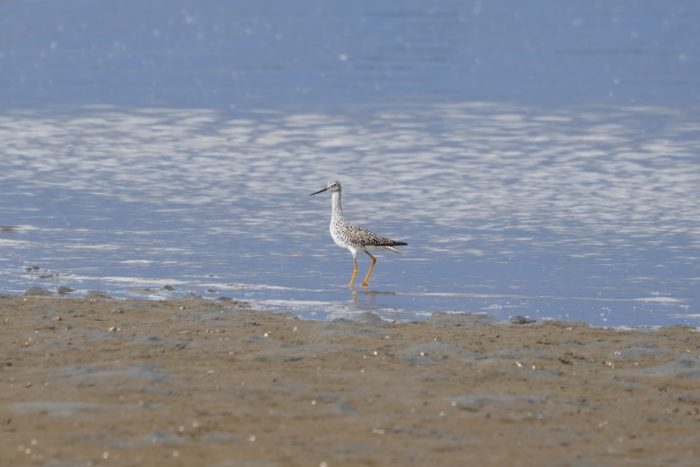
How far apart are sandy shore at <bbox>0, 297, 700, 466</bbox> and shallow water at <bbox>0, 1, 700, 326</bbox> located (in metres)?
1.80

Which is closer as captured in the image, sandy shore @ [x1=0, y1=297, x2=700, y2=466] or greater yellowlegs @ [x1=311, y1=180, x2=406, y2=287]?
sandy shore @ [x1=0, y1=297, x2=700, y2=466]

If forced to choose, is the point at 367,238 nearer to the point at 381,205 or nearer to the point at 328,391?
the point at 381,205

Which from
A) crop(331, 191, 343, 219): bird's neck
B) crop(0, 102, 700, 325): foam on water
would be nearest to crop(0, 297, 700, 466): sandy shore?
crop(0, 102, 700, 325): foam on water

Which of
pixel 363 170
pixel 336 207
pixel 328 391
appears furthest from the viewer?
pixel 363 170

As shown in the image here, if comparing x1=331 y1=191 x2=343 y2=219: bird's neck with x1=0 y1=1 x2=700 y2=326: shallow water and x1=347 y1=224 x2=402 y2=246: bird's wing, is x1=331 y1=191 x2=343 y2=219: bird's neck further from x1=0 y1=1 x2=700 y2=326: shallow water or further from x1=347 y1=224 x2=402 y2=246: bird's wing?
x1=0 y1=1 x2=700 y2=326: shallow water

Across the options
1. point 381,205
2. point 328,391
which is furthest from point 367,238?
point 328,391

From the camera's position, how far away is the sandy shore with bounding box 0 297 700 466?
8.95 m

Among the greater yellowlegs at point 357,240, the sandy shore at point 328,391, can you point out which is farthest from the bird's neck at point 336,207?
the sandy shore at point 328,391

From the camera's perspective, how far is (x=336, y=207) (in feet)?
56.3

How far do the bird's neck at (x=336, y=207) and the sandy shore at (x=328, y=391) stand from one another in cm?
368

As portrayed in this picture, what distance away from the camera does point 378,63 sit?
4178cm

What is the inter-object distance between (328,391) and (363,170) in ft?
46.3

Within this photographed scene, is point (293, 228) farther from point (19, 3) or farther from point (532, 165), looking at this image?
point (19, 3)

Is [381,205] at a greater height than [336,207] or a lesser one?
lesser
